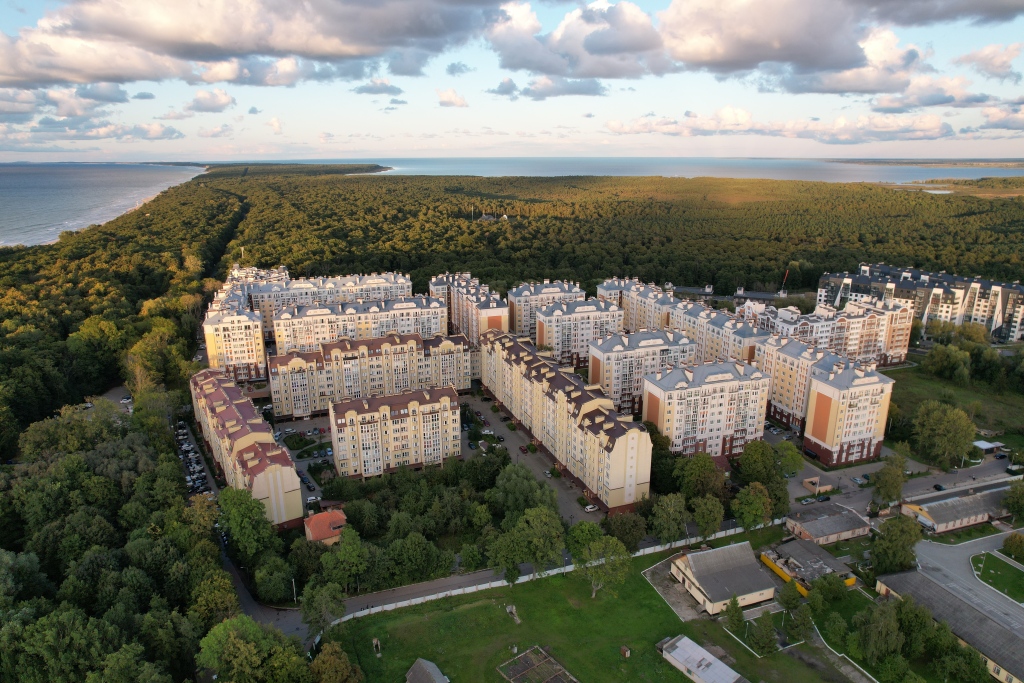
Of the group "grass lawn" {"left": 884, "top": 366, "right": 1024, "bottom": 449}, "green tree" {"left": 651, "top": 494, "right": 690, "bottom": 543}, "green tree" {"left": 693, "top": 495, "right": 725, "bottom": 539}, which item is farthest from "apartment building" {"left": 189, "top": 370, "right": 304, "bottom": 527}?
"grass lawn" {"left": 884, "top": 366, "right": 1024, "bottom": 449}

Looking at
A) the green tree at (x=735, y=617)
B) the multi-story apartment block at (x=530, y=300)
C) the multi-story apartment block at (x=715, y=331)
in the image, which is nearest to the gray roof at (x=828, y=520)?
the green tree at (x=735, y=617)

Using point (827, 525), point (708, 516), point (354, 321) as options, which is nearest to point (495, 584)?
point (708, 516)

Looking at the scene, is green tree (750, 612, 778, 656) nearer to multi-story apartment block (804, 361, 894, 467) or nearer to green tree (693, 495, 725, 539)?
green tree (693, 495, 725, 539)

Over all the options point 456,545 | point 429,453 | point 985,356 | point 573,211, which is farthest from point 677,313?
point 573,211

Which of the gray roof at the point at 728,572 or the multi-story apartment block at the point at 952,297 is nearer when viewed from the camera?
the gray roof at the point at 728,572

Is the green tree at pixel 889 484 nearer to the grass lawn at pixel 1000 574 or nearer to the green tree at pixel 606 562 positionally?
the grass lawn at pixel 1000 574
